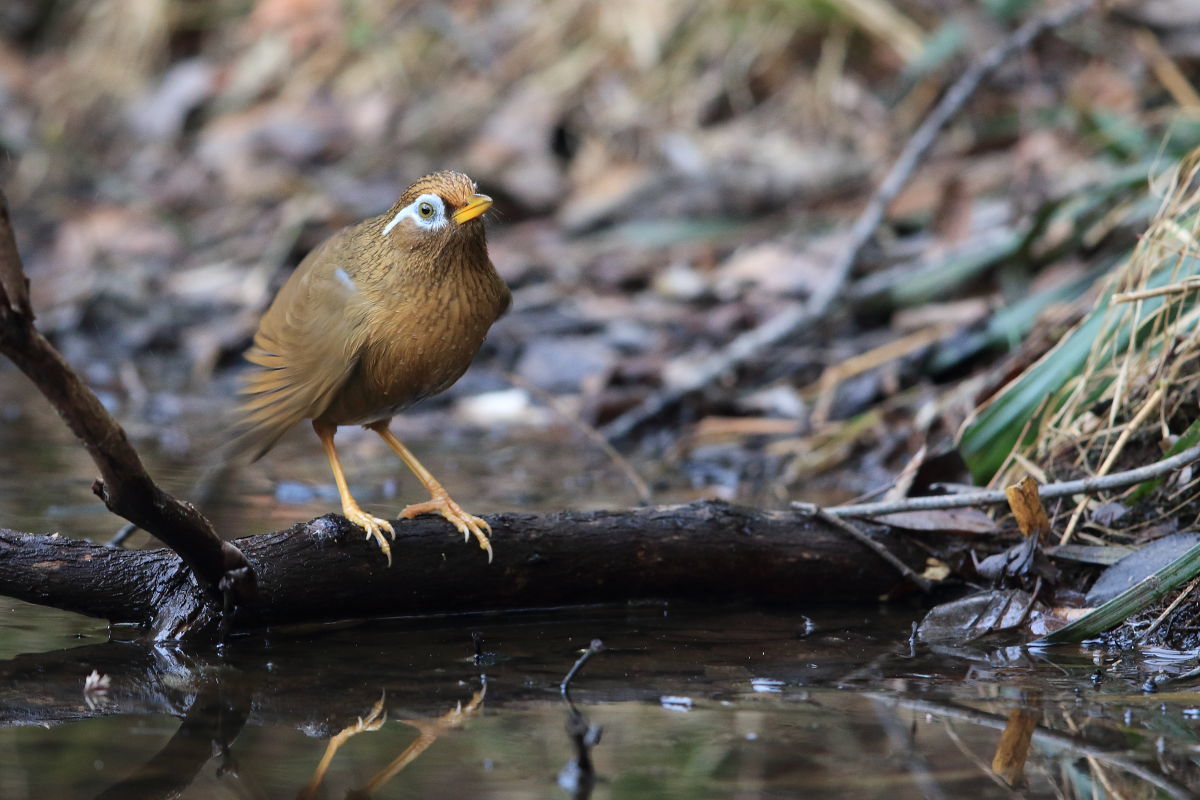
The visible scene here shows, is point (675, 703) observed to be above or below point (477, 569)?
below

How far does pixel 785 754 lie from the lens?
91.0 inches

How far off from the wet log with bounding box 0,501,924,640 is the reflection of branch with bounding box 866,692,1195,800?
0.77m

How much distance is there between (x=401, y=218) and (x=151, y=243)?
640cm

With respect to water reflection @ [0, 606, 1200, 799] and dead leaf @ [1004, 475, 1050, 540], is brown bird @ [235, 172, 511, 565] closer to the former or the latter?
water reflection @ [0, 606, 1200, 799]

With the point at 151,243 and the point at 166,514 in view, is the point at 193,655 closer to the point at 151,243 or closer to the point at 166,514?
the point at 166,514

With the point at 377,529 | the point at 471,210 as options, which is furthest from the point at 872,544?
the point at 471,210

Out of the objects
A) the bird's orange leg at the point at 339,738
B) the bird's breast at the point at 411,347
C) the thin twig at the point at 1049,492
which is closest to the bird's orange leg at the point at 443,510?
the bird's breast at the point at 411,347

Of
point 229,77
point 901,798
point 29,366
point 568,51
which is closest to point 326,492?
point 29,366

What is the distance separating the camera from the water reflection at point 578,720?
7.14 feet

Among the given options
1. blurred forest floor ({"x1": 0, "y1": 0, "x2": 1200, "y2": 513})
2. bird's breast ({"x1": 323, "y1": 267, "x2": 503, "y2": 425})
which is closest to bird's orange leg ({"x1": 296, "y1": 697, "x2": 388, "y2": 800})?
bird's breast ({"x1": 323, "y1": 267, "x2": 503, "y2": 425})

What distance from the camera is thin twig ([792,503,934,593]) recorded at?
11.3ft

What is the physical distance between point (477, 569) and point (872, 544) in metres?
1.00

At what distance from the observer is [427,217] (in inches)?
145

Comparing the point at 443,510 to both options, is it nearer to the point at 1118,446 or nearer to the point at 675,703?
the point at 675,703
